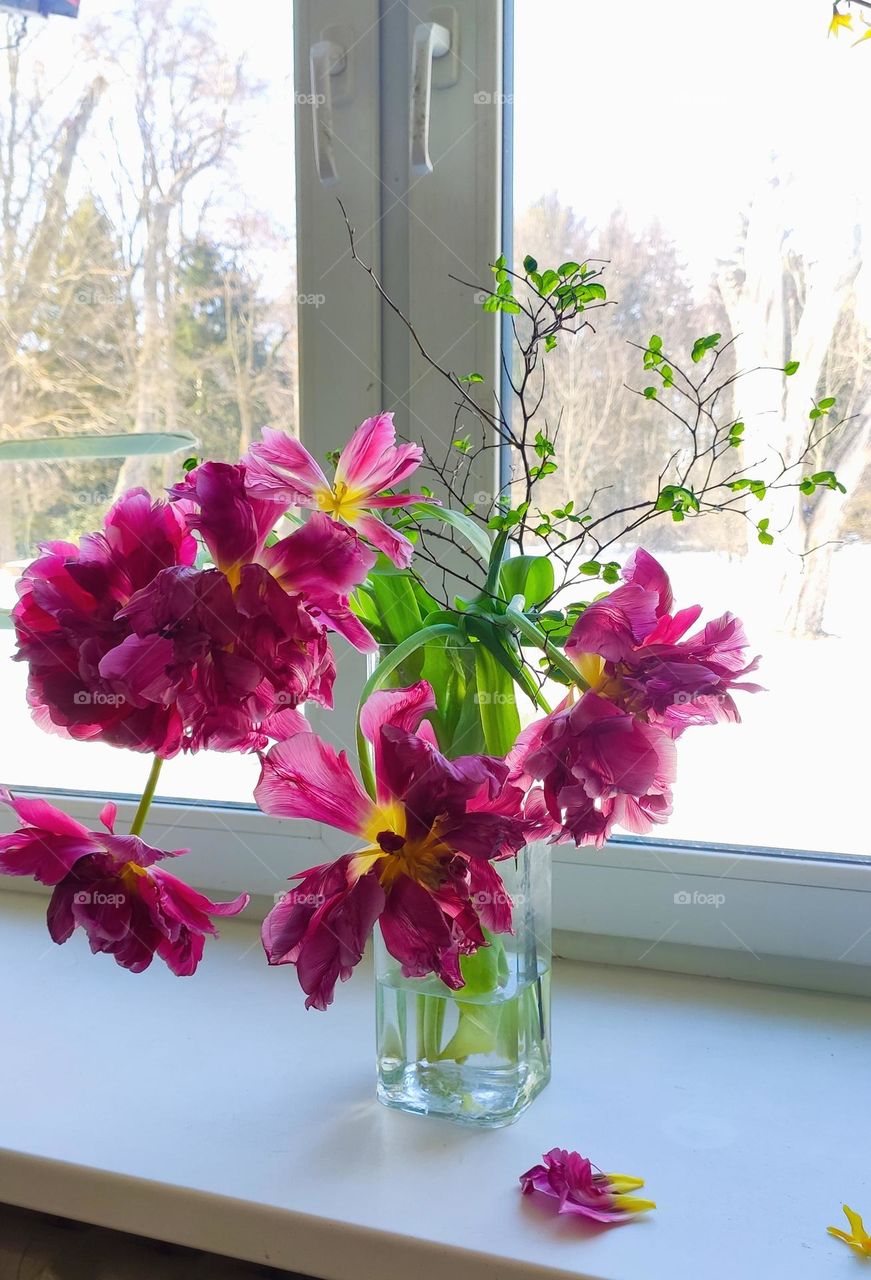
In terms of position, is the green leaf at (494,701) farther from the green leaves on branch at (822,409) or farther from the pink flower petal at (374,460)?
the green leaves on branch at (822,409)

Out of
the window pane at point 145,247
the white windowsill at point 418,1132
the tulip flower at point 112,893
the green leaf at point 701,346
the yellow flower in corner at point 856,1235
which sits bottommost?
the white windowsill at point 418,1132

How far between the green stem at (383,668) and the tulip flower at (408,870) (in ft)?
0.04

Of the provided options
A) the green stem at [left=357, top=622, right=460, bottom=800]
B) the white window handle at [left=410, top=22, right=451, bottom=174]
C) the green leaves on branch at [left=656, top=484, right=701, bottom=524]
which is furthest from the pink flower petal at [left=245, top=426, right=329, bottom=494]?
the white window handle at [left=410, top=22, right=451, bottom=174]

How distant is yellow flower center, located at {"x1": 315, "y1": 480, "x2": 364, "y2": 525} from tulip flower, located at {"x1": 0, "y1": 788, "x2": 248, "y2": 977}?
21 centimetres

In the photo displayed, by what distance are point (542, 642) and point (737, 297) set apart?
548 mm

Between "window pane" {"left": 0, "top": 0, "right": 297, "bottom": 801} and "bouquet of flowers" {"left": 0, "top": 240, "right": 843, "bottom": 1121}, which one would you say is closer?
"bouquet of flowers" {"left": 0, "top": 240, "right": 843, "bottom": 1121}

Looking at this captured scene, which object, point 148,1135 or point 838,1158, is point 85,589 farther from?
point 838,1158

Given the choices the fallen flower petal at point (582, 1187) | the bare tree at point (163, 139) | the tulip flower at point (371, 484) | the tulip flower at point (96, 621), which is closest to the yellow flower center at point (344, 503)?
the tulip flower at point (371, 484)

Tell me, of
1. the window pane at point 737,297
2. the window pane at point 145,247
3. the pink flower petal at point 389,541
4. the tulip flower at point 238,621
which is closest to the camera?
the tulip flower at point 238,621

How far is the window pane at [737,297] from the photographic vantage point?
0.98 meters

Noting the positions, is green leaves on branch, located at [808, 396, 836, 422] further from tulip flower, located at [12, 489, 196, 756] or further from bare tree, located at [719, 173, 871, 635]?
tulip flower, located at [12, 489, 196, 756]

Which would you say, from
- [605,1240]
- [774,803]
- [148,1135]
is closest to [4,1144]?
[148,1135]

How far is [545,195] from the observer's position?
105 cm

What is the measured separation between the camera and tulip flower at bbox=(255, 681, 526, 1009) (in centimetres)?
53
